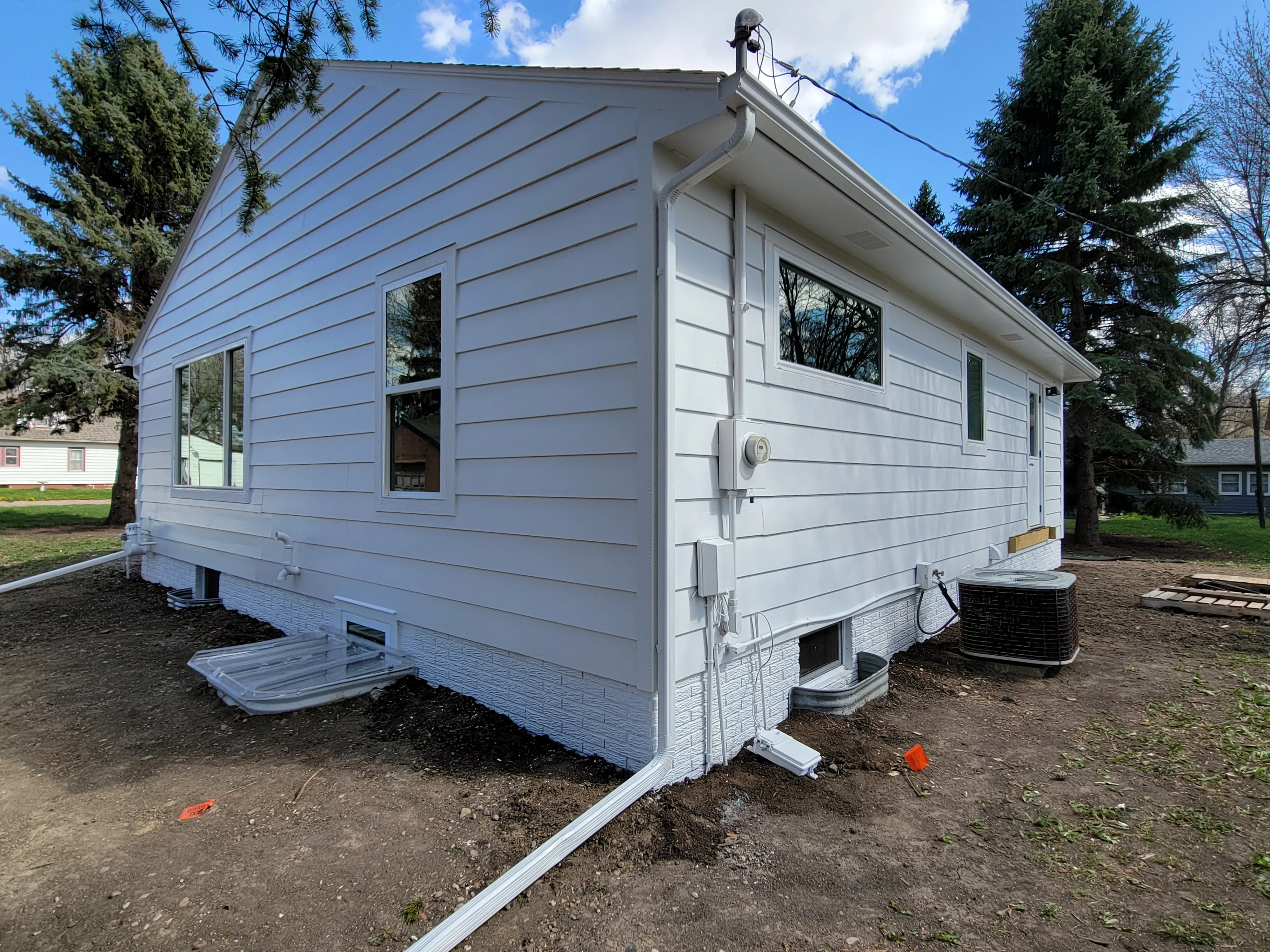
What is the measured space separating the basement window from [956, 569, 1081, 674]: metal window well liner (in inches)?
50.4

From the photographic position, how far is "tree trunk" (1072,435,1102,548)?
44.4 ft

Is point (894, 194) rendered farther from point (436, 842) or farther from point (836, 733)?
point (436, 842)

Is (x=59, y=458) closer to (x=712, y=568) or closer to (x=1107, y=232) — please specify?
(x=712, y=568)

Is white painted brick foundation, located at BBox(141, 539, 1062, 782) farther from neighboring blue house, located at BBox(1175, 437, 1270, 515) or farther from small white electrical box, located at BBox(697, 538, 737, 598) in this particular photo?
neighboring blue house, located at BBox(1175, 437, 1270, 515)

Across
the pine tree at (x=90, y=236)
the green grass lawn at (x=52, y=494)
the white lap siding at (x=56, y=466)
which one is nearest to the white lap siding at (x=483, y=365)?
the pine tree at (x=90, y=236)

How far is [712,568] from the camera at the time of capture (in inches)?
120

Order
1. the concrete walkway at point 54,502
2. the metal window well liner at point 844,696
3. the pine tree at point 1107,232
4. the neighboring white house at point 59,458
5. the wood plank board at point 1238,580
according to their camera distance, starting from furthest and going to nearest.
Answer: the neighboring white house at point 59,458, the concrete walkway at point 54,502, the pine tree at point 1107,232, the wood plank board at point 1238,580, the metal window well liner at point 844,696

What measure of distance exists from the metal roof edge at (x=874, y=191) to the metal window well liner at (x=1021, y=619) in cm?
237

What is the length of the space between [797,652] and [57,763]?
3975 mm

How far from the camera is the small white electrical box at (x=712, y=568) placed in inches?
120

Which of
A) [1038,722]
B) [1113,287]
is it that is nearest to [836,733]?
[1038,722]

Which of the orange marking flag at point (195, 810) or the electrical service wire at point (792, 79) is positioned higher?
the electrical service wire at point (792, 79)

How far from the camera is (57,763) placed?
3.36 metres

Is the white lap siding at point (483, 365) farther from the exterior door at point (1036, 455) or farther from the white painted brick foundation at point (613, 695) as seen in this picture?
the exterior door at point (1036, 455)
